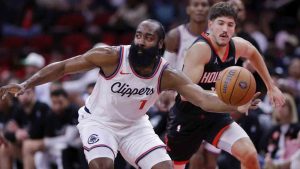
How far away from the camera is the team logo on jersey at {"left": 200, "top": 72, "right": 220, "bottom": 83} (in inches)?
303

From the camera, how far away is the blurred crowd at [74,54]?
10133 mm

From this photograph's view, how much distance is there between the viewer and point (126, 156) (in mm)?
7305

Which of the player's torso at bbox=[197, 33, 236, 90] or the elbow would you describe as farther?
the player's torso at bbox=[197, 33, 236, 90]

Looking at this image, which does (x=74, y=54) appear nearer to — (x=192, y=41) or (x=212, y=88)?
(x=192, y=41)

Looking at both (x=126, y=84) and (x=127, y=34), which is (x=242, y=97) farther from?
(x=127, y=34)

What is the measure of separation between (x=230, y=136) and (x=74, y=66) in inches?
68.6

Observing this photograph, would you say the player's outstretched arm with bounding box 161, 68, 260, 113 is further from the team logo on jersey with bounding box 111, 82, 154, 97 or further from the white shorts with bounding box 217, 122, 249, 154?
the white shorts with bounding box 217, 122, 249, 154

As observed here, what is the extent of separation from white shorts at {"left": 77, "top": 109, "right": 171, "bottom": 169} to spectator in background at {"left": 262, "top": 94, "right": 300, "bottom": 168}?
9.68 feet

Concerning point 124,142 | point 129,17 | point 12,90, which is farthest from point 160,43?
point 129,17

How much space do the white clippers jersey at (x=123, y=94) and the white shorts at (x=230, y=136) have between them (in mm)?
960

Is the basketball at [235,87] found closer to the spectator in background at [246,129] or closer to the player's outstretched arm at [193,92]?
the player's outstretched arm at [193,92]

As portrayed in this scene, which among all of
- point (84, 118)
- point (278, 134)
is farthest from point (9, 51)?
point (84, 118)

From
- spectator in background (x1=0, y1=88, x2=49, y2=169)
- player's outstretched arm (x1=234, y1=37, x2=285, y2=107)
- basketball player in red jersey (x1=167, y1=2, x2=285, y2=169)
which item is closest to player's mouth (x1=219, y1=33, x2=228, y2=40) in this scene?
basketball player in red jersey (x1=167, y1=2, x2=285, y2=169)

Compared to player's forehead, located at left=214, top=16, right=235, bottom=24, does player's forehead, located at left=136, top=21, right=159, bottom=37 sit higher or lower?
lower
